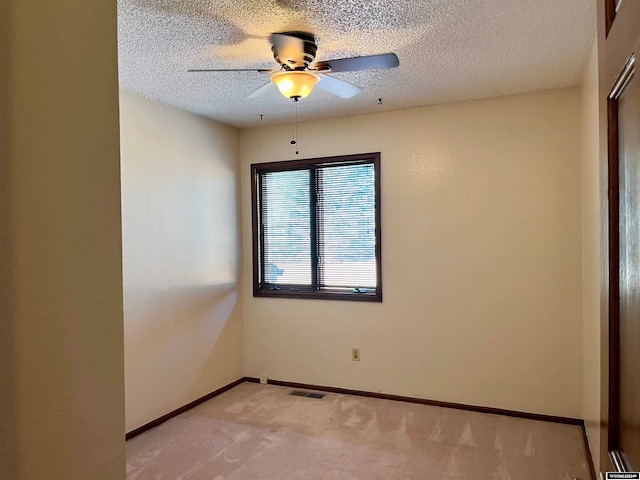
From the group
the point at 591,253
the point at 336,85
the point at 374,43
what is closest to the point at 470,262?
the point at 591,253

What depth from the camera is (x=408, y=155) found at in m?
3.98

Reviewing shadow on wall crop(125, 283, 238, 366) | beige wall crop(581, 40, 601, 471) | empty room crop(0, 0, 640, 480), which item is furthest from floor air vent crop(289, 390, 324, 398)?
beige wall crop(581, 40, 601, 471)

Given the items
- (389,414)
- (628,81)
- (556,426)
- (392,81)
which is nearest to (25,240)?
(628,81)

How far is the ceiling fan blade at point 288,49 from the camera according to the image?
2424mm

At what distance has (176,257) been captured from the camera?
12.6 feet

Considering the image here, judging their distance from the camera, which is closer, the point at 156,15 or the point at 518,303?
the point at 156,15

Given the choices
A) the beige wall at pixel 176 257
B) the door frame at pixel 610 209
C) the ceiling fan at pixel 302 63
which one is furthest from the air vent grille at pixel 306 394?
the door frame at pixel 610 209

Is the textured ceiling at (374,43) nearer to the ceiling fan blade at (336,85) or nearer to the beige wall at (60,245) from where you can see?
the ceiling fan blade at (336,85)

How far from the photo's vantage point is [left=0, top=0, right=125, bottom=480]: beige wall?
76cm

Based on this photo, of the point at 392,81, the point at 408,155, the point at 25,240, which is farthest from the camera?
the point at 408,155

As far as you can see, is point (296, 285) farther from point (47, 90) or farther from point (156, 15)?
point (47, 90)

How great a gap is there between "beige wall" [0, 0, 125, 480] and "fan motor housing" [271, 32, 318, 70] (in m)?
1.65

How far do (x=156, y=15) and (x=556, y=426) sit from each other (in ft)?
12.2

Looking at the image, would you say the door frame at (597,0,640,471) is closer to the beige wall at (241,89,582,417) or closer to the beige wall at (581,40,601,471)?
the beige wall at (581,40,601,471)
